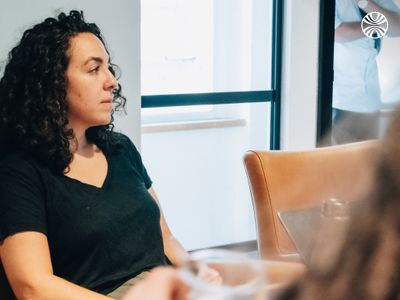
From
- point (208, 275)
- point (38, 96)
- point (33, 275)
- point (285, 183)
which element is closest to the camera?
point (208, 275)

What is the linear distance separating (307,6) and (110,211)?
2.28 m

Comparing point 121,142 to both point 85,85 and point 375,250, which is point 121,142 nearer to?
point 85,85

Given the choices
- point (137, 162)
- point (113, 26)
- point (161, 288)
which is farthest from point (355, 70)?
point (161, 288)

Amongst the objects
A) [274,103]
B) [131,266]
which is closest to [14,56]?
[131,266]

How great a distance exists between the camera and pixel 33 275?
159 cm

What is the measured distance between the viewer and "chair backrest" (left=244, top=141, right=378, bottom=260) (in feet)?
7.23

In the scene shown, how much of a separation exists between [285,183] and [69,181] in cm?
81

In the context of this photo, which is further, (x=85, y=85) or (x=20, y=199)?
(x=85, y=85)

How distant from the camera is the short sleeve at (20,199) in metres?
1.62

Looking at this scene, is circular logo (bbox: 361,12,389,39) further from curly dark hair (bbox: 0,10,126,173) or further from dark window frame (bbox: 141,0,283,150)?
curly dark hair (bbox: 0,10,126,173)

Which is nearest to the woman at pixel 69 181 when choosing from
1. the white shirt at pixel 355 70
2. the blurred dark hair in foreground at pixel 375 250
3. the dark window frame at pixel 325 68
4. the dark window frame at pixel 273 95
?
the blurred dark hair in foreground at pixel 375 250

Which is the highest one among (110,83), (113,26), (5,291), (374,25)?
(374,25)

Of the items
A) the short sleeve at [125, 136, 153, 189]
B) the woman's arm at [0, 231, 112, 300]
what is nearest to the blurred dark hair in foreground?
the woman's arm at [0, 231, 112, 300]

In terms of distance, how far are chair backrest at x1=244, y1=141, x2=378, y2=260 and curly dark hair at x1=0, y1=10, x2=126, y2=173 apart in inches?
26.8
